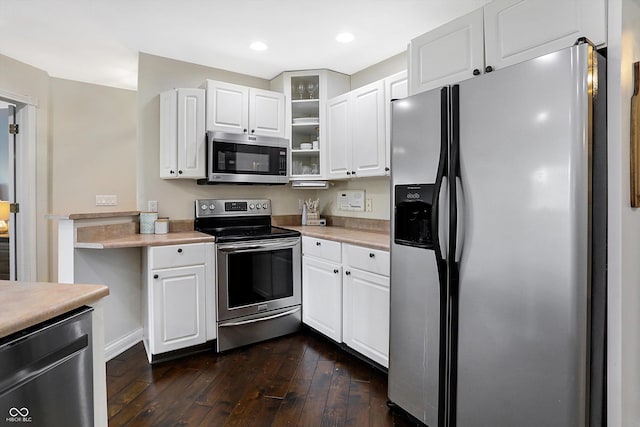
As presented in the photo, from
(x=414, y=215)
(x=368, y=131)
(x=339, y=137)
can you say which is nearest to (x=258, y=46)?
(x=339, y=137)

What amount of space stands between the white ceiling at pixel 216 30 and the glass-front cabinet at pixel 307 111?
12cm

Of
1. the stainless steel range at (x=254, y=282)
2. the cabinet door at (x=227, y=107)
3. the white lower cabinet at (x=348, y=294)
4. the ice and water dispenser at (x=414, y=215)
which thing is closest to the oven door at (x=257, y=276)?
the stainless steel range at (x=254, y=282)

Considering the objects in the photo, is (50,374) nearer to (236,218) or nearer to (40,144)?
(236,218)

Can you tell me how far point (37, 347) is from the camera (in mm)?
866

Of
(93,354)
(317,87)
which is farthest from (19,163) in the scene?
(93,354)

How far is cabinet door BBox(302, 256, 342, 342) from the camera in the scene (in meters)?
2.67

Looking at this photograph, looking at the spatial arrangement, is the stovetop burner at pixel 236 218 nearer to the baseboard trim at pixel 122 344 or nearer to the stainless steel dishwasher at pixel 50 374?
the baseboard trim at pixel 122 344

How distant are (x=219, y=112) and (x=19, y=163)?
1.96m

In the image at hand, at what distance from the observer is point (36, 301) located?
96 cm

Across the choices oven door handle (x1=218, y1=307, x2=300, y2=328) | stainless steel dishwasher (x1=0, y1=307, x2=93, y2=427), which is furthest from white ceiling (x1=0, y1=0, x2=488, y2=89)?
oven door handle (x1=218, y1=307, x2=300, y2=328)

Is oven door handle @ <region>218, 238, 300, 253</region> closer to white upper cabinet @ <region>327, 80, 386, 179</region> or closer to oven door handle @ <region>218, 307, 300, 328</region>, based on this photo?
oven door handle @ <region>218, 307, 300, 328</region>

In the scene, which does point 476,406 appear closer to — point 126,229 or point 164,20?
point 126,229

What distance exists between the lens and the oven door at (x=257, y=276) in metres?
2.74

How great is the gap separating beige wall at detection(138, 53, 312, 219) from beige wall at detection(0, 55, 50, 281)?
1163 millimetres
